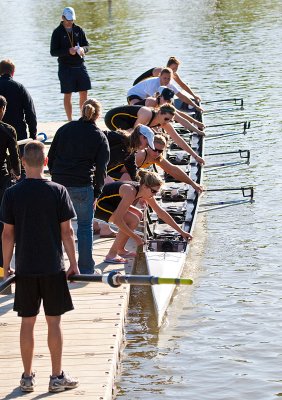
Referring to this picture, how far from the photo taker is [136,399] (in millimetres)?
9906

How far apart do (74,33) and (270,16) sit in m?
26.5

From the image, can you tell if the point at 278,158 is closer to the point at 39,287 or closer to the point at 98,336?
the point at 98,336

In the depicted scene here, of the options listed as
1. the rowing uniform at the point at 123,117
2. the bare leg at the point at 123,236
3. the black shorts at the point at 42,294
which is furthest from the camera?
the rowing uniform at the point at 123,117

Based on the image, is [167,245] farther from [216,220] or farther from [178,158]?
[178,158]

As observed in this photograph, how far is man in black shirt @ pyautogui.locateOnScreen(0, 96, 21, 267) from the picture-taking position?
35.2ft

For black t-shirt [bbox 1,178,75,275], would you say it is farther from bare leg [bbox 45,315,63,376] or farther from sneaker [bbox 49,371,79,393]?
sneaker [bbox 49,371,79,393]

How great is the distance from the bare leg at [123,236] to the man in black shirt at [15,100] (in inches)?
63.1

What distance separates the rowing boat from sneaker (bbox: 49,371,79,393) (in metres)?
2.80

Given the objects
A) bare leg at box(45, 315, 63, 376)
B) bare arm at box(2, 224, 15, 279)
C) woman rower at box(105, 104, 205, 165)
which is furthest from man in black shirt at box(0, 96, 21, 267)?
woman rower at box(105, 104, 205, 165)

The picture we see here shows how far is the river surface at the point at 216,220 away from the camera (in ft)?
34.8

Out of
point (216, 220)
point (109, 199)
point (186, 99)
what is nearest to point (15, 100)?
point (109, 199)

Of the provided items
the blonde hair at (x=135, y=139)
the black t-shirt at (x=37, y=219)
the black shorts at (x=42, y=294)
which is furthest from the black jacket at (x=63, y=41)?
the black shorts at (x=42, y=294)

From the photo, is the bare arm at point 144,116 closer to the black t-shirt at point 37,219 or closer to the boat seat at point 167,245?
the boat seat at point 167,245

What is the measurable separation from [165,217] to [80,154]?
1972mm
